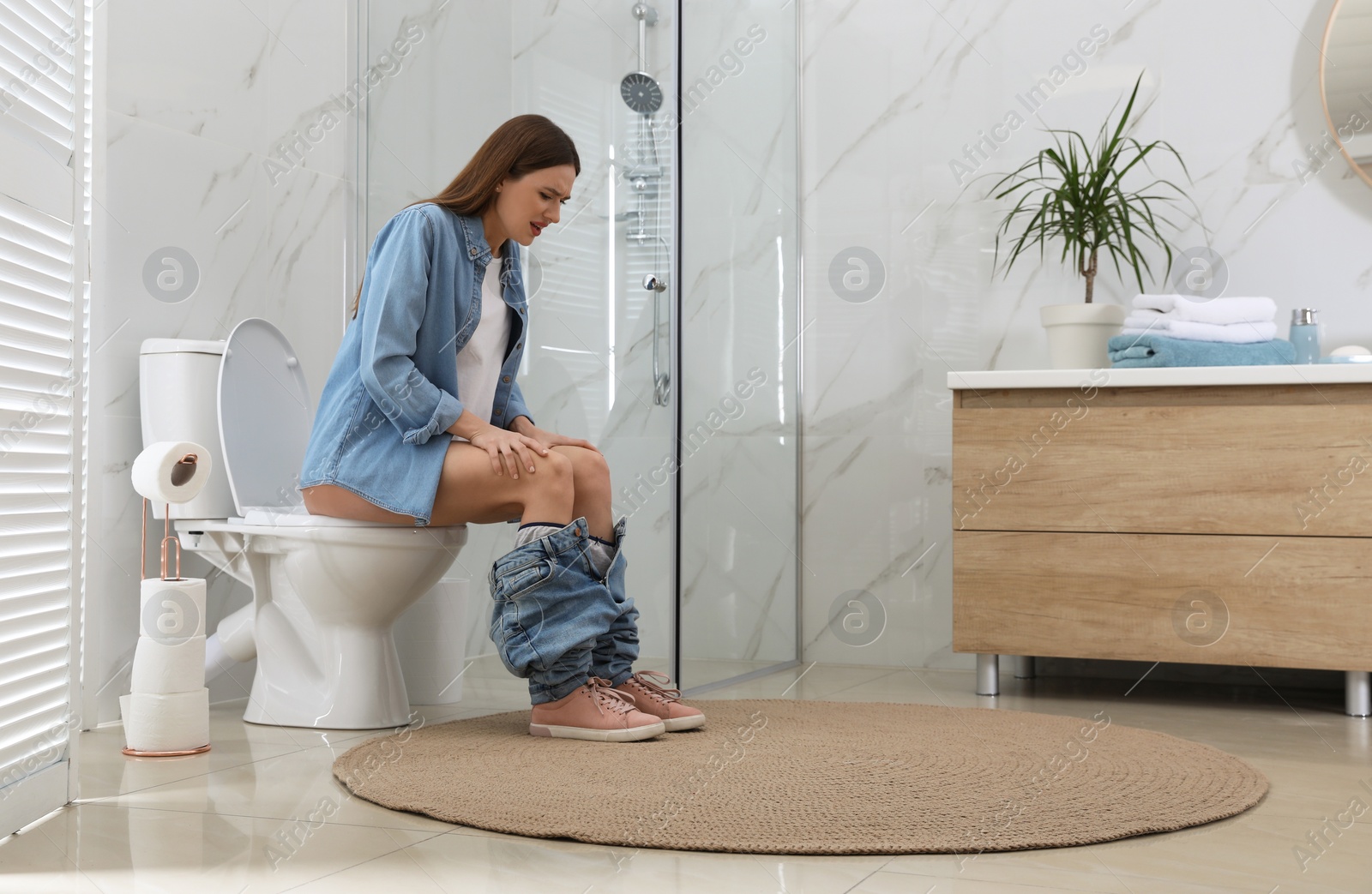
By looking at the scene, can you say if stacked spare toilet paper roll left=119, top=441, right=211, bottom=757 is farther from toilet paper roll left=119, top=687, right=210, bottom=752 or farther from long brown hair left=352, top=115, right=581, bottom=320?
long brown hair left=352, top=115, right=581, bottom=320

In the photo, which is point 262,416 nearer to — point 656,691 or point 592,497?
point 592,497

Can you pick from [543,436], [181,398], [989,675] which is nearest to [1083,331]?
[989,675]

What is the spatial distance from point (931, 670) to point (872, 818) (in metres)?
1.61

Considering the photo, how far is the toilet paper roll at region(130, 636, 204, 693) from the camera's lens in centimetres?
186

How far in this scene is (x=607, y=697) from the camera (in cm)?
193

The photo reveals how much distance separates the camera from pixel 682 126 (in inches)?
94.8

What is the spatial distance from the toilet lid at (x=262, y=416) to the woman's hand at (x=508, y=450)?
1.82 ft

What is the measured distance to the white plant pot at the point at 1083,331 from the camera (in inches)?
104

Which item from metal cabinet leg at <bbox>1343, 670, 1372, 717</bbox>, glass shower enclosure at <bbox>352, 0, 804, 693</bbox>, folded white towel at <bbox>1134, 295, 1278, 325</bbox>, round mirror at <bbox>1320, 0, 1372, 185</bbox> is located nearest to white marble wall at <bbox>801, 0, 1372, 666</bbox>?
round mirror at <bbox>1320, 0, 1372, 185</bbox>

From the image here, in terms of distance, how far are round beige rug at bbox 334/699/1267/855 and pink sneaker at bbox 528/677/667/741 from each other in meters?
0.02

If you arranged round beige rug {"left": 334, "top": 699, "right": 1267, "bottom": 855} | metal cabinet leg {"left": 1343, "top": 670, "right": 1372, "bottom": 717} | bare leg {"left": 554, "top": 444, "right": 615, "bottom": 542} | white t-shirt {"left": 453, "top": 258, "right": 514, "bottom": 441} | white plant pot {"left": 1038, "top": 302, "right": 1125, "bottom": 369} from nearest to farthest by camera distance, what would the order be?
round beige rug {"left": 334, "top": 699, "right": 1267, "bottom": 855}
bare leg {"left": 554, "top": 444, "right": 615, "bottom": 542}
white t-shirt {"left": 453, "top": 258, "right": 514, "bottom": 441}
metal cabinet leg {"left": 1343, "top": 670, "right": 1372, "bottom": 717}
white plant pot {"left": 1038, "top": 302, "right": 1125, "bottom": 369}

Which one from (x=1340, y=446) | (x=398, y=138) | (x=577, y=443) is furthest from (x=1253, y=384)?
(x=398, y=138)

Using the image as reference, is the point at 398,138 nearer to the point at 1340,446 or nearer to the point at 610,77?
the point at 610,77

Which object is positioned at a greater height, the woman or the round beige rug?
the woman
